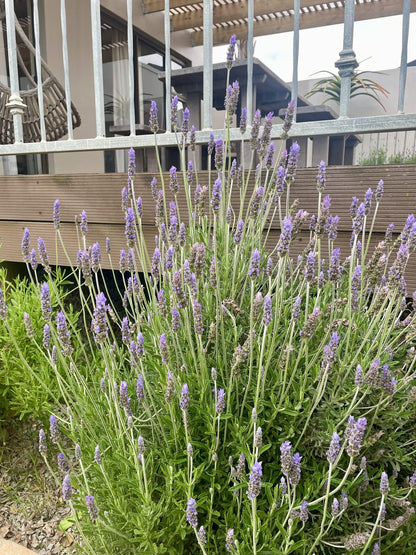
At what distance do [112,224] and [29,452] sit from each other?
1.35 meters

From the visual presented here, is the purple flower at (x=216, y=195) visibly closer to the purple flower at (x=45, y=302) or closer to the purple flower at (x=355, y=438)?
the purple flower at (x=45, y=302)

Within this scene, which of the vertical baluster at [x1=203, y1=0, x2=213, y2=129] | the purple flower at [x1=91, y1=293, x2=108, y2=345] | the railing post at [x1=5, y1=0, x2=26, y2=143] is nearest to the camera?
the purple flower at [x1=91, y1=293, x2=108, y2=345]

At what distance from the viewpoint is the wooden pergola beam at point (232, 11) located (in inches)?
236

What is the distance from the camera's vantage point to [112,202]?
2.52m

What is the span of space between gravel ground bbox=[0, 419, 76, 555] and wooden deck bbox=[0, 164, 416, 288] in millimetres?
1109

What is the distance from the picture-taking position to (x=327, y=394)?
4.17ft

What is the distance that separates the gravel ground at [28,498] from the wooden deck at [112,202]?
3.64 ft

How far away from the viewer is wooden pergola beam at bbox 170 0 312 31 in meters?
6.00

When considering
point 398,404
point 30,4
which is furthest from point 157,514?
point 30,4

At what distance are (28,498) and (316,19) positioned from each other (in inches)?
295

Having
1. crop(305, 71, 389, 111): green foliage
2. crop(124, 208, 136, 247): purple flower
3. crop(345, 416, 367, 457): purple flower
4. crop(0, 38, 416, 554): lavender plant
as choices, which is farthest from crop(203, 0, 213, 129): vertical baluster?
crop(305, 71, 389, 111): green foliage

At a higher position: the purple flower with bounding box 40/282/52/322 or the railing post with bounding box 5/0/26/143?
the railing post with bounding box 5/0/26/143

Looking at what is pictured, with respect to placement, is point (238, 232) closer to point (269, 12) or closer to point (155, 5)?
point (269, 12)

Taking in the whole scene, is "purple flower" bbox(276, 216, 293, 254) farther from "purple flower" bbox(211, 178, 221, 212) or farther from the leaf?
the leaf
